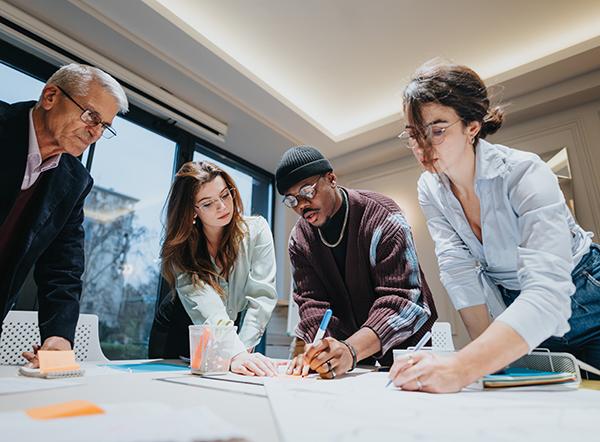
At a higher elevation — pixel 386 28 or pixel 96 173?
pixel 386 28

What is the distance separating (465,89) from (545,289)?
584 millimetres

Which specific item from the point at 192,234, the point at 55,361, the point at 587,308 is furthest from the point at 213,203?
the point at 587,308

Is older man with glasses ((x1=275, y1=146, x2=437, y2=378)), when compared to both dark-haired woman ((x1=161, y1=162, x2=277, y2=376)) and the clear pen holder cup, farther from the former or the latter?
the clear pen holder cup

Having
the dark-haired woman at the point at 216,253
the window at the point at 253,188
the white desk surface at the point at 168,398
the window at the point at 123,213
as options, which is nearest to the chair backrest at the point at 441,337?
the dark-haired woman at the point at 216,253

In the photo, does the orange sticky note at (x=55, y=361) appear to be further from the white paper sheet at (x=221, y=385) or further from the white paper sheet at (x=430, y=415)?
the white paper sheet at (x=430, y=415)

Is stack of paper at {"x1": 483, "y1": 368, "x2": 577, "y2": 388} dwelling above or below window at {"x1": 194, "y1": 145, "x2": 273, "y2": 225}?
below

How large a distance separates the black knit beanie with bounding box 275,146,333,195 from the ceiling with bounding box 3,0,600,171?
1578 millimetres

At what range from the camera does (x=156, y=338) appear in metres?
1.58

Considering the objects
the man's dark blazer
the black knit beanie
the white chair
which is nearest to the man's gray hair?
the man's dark blazer

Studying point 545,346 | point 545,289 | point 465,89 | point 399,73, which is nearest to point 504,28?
point 399,73

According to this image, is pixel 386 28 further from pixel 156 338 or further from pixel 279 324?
pixel 279 324

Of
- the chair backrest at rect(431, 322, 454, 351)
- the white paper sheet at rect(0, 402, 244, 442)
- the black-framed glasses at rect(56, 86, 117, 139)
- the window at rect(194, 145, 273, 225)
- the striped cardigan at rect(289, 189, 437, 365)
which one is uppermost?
the window at rect(194, 145, 273, 225)

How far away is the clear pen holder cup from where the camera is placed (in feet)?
3.10

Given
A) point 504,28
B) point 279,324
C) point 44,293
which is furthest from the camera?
point 279,324
